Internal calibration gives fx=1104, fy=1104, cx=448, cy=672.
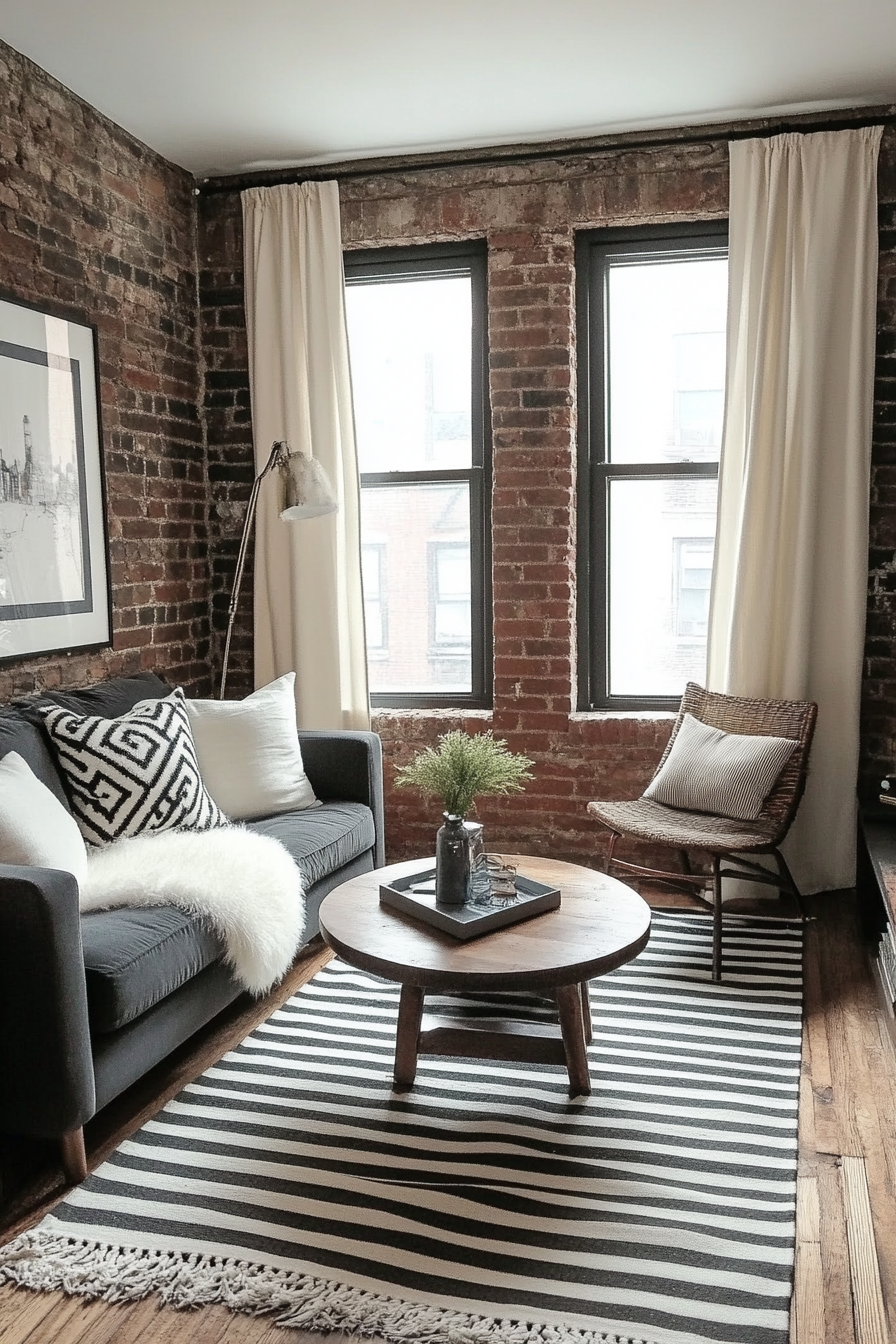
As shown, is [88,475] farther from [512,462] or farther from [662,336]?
[662,336]

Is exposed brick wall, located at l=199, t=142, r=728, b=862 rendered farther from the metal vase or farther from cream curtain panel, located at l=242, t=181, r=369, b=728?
the metal vase

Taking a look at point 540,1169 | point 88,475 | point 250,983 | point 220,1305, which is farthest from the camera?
point 88,475

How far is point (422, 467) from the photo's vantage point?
177 inches

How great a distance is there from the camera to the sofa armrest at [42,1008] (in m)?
2.12

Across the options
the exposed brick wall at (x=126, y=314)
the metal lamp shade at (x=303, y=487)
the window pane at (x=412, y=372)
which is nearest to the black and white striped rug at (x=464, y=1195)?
the exposed brick wall at (x=126, y=314)

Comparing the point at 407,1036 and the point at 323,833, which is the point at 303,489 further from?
A: the point at 407,1036

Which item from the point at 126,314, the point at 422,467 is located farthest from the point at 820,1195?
the point at 126,314

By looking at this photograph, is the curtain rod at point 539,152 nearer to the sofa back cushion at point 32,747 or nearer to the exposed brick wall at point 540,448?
the exposed brick wall at point 540,448

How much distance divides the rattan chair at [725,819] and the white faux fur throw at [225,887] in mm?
1169

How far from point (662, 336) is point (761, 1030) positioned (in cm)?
258

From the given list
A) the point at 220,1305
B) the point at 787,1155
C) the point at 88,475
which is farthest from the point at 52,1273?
the point at 88,475

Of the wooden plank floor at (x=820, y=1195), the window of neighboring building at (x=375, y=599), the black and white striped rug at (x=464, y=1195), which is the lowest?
the wooden plank floor at (x=820, y=1195)

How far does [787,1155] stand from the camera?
2326mm

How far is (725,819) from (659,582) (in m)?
1.08
